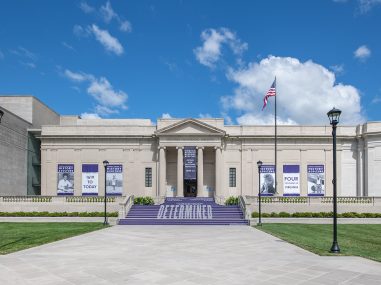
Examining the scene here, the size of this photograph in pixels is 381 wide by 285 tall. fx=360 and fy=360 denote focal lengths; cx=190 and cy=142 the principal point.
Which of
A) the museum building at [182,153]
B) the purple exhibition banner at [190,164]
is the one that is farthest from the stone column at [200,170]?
the purple exhibition banner at [190,164]

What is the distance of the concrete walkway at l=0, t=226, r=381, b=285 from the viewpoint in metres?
10.9

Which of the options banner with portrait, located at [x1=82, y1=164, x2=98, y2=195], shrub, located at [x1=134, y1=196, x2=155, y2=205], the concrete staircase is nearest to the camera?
the concrete staircase

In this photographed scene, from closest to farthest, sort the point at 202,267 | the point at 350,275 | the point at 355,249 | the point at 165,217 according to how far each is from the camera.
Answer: the point at 350,275 → the point at 202,267 → the point at 355,249 → the point at 165,217

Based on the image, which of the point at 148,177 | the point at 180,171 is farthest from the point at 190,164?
the point at 148,177

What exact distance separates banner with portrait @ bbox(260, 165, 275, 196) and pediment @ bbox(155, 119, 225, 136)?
8310 millimetres

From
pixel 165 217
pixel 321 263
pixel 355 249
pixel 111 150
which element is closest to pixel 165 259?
pixel 321 263

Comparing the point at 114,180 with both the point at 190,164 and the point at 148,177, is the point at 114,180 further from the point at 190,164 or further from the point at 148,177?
the point at 190,164

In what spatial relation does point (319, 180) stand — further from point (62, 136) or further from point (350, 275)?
point (350, 275)

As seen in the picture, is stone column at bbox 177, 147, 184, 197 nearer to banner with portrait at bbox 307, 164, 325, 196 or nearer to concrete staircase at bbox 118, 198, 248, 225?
concrete staircase at bbox 118, 198, 248, 225

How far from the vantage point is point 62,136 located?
2114 inches

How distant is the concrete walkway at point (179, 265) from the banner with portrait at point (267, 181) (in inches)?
1317

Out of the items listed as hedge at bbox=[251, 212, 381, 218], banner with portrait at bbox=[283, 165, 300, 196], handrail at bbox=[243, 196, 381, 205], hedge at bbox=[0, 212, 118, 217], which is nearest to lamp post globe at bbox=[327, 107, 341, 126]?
hedge at bbox=[251, 212, 381, 218]

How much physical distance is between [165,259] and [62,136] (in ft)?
143

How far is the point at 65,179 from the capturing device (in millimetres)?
53125
